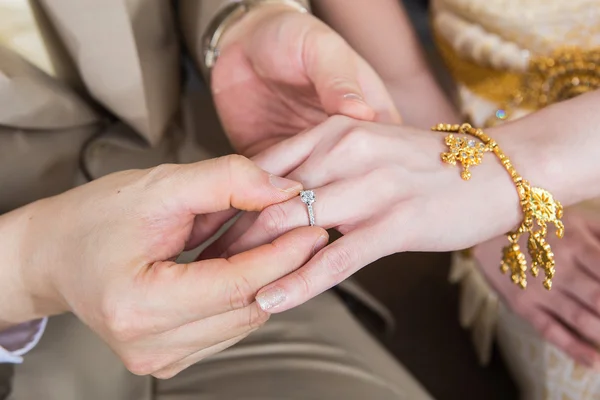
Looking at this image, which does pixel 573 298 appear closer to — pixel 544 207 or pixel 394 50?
pixel 544 207

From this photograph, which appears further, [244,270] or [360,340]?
[360,340]

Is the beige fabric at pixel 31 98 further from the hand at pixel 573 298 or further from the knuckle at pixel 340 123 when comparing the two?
the hand at pixel 573 298

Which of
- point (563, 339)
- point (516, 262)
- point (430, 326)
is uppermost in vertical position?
point (516, 262)

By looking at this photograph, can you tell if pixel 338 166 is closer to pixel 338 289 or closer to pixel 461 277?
pixel 338 289

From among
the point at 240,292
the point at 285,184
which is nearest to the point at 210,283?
the point at 240,292

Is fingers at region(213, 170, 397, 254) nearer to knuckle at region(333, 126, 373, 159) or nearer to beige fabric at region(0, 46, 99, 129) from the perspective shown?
knuckle at region(333, 126, 373, 159)

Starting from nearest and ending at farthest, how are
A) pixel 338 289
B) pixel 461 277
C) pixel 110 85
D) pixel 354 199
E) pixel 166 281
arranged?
pixel 166 281 < pixel 354 199 < pixel 110 85 < pixel 338 289 < pixel 461 277

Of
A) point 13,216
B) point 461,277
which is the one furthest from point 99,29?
point 461,277
